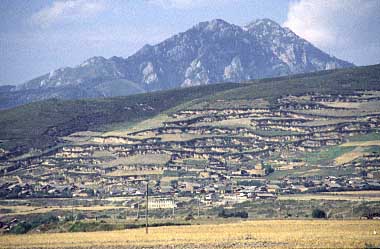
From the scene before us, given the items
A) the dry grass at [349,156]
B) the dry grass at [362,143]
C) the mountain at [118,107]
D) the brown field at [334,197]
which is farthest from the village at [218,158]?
the mountain at [118,107]

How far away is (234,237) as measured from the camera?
4959 cm

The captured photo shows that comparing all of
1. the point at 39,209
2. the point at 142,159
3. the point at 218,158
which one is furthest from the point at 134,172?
the point at 39,209

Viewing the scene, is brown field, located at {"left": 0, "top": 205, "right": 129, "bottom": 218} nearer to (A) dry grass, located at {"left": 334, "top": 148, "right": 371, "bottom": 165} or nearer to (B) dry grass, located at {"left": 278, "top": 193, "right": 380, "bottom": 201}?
(B) dry grass, located at {"left": 278, "top": 193, "right": 380, "bottom": 201}

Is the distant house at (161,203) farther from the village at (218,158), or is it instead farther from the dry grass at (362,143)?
the dry grass at (362,143)

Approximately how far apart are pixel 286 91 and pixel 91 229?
113 meters

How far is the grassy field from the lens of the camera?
4491cm

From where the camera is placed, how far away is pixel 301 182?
10325cm

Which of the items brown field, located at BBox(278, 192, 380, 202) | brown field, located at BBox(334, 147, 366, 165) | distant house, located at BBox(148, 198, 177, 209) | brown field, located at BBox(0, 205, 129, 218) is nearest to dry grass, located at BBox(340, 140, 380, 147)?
brown field, located at BBox(334, 147, 366, 165)

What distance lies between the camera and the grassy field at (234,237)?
44.9 m

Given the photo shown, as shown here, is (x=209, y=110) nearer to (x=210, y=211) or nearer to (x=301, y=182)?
(x=301, y=182)

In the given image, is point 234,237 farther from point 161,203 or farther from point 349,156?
A: point 349,156

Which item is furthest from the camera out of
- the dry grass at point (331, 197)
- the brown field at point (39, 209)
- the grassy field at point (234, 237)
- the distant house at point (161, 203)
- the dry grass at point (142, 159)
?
the dry grass at point (142, 159)

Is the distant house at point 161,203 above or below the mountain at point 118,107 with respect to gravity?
below

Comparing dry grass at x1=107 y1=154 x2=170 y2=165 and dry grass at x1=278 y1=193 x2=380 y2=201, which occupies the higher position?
dry grass at x1=107 y1=154 x2=170 y2=165
